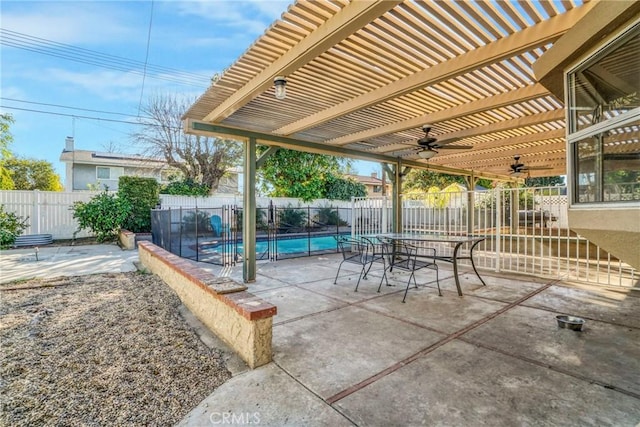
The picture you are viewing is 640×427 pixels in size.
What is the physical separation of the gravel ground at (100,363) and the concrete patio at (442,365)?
31 centimetres

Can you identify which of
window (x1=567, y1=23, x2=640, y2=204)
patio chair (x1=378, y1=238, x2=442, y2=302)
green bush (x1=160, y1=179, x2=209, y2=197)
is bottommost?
patio chair (x1=378, y1=238, x2=442, y2=302)

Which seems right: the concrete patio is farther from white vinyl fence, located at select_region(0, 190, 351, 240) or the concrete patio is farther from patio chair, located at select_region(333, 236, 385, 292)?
Result: white vinyl fence, located at select_region(0, 190, 351, 240)

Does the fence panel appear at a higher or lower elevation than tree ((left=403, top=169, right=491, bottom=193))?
lower

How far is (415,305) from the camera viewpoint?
3965 millimetres

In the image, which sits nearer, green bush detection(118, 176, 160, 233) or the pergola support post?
the pergola support post

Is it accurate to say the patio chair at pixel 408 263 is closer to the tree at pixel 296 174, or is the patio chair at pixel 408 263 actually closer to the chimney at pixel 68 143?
the tree at pixel 296 174

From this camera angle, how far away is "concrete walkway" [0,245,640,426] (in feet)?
6.07

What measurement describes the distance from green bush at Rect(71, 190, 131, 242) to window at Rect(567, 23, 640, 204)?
1210cm

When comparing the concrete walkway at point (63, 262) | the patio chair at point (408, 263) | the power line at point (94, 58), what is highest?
the power line at point (94, 58)

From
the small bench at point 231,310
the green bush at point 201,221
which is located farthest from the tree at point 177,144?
the small bench at point 231,310

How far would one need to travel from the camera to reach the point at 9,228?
28.8ft

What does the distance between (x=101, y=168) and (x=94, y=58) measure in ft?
21.1

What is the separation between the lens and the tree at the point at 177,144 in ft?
47.4

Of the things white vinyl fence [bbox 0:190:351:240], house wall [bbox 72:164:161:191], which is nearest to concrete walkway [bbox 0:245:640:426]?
white vinyl fence [bbox 0:190:351:240]
